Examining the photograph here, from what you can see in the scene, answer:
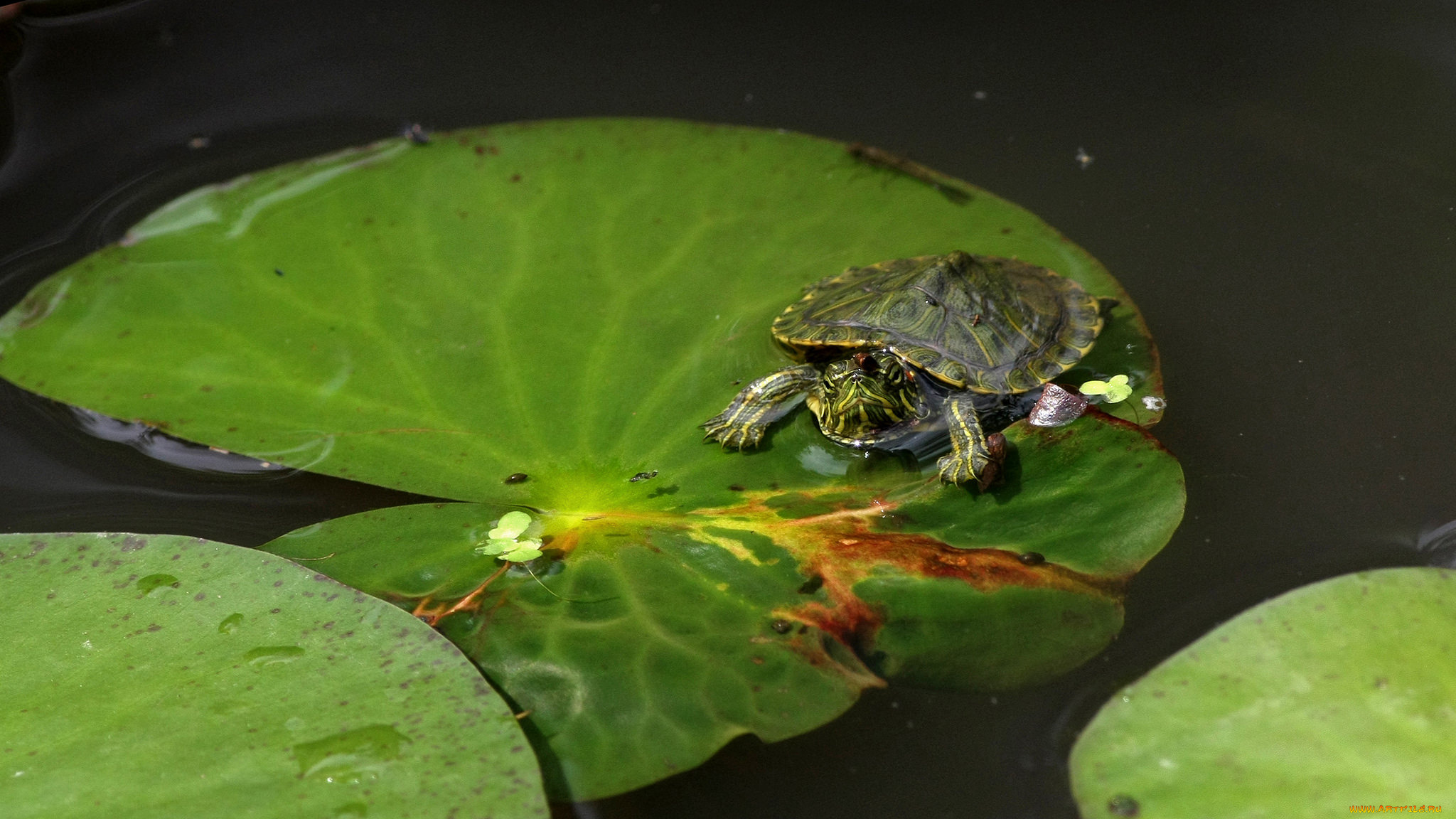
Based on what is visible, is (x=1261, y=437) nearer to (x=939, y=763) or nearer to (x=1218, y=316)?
(x=1218, y=316)

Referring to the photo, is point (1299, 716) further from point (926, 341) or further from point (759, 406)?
point (759, 406)

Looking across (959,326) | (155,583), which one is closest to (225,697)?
(155,583)

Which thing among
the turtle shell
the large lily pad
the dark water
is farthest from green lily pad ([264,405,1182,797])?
the turtle shell

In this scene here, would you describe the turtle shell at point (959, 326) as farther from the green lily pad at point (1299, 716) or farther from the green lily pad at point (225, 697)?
the green lily pad at point (225, 697)

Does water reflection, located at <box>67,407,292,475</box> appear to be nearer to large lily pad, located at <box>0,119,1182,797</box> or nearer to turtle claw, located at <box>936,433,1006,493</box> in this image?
large lily pad, located at <box>0,119,1182,797</box>

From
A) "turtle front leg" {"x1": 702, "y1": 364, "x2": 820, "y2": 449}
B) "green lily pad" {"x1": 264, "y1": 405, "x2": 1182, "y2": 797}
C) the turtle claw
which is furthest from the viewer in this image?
"turtle front leg" {"x1": 702, "y1": 364, "x2": 820, "y2": 449}

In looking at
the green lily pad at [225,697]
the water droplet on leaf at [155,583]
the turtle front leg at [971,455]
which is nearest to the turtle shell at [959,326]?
→ the turtle front leg at [971,455]
